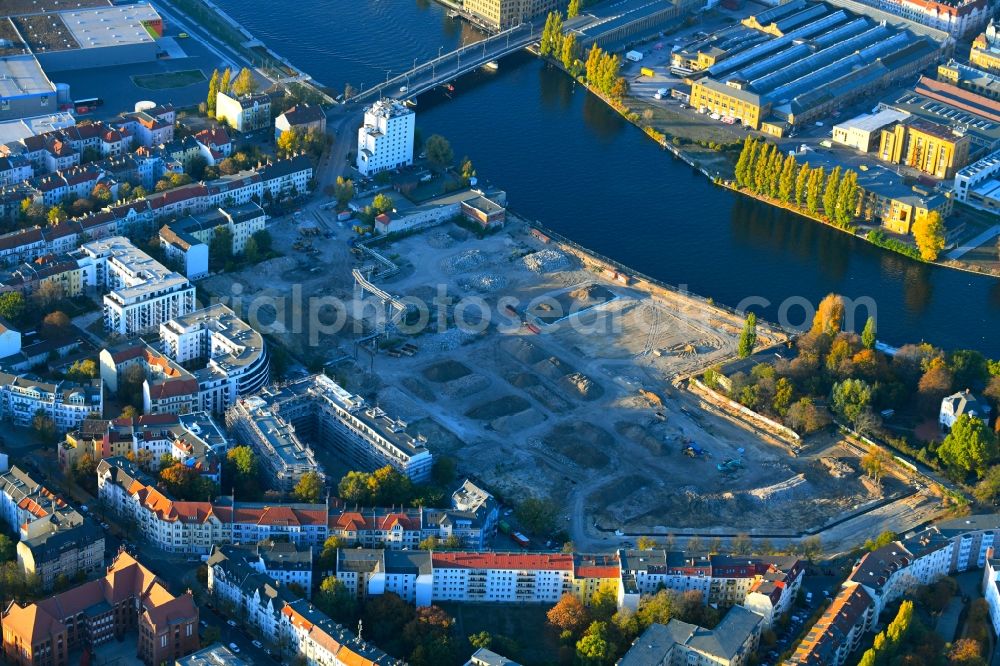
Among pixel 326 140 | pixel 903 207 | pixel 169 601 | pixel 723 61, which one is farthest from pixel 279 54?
pixel 169 601

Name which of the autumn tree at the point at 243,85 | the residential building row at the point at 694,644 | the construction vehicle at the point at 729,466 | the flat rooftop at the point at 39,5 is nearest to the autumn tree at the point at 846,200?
the construction vehicle at the point at 729,466

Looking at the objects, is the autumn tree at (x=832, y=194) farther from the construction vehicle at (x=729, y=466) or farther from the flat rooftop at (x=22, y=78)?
the flat rooftop at (x=22, y=78)

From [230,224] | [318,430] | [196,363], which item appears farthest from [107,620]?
[230,224]

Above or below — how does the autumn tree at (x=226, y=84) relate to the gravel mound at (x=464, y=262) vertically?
above

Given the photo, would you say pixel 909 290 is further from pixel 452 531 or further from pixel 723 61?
pixel 452 531

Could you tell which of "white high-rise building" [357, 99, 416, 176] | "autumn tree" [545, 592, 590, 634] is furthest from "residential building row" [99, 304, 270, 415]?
"white high-rise building" [357, 99, 416, 176]

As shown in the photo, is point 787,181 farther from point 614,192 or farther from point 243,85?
point 243,85
